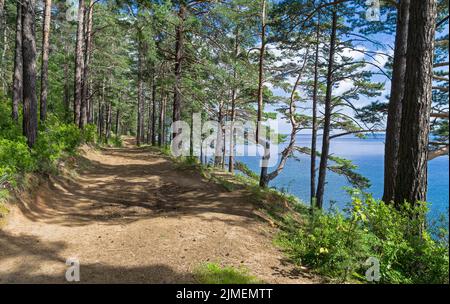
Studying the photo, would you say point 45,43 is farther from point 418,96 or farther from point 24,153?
point 418,96

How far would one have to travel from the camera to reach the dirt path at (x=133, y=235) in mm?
4098

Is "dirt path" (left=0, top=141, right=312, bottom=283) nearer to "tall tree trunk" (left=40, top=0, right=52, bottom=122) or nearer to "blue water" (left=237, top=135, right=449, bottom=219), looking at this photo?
"blue water" (left=237, top=135, right=449, bottom=219)

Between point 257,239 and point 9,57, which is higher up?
point 9,57

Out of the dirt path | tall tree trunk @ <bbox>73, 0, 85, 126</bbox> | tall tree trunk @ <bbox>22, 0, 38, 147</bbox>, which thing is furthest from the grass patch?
tall tree trunk @ <bbox>73, 0, 85, 126</bbox>

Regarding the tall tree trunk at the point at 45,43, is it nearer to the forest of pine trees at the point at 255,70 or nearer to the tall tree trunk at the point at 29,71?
the forest of pine trees at the point at 255,70

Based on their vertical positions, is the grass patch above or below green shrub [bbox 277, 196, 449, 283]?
below

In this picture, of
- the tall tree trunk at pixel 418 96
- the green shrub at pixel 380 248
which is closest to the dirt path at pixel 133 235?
the green shrub at pixel 380 248

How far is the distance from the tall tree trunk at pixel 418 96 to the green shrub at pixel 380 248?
53 centimetres

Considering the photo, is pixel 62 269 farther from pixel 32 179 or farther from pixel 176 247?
pixel 32 179

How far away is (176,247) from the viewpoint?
500cm

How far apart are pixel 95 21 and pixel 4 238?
22.7 metres

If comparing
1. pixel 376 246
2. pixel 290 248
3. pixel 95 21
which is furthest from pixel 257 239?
pixel 95 21

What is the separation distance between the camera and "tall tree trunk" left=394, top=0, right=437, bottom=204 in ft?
17.2

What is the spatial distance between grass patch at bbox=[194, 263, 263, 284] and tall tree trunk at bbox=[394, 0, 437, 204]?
3435 mm
